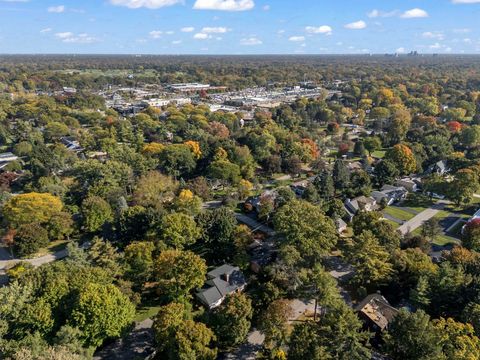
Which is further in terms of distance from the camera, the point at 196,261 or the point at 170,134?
the point at 170,134

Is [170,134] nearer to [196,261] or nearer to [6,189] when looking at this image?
[6,189]

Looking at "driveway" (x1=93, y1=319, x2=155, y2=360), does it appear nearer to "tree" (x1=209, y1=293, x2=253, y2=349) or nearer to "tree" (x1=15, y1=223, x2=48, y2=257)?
"tree" (x1=209, y1=293, x2=253, y2=349)

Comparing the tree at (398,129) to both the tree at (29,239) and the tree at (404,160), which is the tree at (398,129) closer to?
the tree at (404,160)

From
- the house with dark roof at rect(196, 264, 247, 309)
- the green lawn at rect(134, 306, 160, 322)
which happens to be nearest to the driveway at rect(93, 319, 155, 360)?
the green lawn at rect(134, 306, 160, 322)

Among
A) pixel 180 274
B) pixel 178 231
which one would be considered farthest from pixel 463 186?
pixel 180 274

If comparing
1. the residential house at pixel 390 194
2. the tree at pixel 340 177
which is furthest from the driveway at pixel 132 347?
the residential house at pixel 390 194

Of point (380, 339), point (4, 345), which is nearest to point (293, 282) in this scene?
point (380, 339)

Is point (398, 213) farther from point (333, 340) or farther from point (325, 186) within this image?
point (333, 340)
